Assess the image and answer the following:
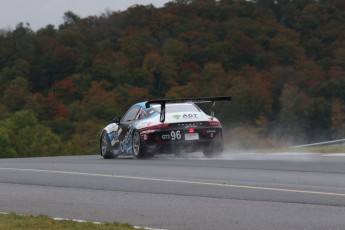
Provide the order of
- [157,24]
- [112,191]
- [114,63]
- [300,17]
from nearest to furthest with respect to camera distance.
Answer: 1. [112,191]
2. [114,63]
3. [300,17]
4. [157,24]

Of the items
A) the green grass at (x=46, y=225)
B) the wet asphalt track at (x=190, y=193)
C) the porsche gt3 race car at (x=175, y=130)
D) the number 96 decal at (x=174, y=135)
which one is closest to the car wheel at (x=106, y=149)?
the porsche gt3 race car at (x=175, y=130)

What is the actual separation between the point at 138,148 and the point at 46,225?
12.0m

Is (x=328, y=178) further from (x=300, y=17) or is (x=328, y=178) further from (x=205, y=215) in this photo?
(x=300, y=17)

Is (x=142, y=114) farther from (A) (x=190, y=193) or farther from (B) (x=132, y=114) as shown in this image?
(A) (x=190, y=193)

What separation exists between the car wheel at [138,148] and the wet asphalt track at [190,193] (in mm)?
2290

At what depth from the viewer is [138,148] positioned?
23.0 m

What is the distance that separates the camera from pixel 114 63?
10756cm

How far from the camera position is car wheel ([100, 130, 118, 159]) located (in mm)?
25266

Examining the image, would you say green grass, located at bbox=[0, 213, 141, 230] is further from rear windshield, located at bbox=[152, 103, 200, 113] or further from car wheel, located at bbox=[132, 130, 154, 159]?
rear windshield, located at bbox=[152, 103, 200, 113]

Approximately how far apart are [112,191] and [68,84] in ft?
319

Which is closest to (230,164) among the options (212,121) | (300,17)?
(212,121)

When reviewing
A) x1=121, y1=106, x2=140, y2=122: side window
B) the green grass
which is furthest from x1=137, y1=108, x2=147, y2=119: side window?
the green grass

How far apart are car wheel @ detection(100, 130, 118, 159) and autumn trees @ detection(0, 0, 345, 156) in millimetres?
50659

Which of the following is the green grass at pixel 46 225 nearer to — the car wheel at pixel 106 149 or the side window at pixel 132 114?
the side window at pixel 132 114
